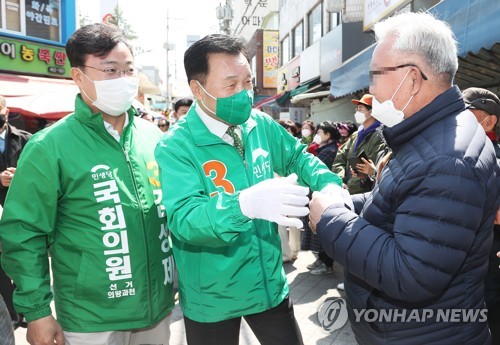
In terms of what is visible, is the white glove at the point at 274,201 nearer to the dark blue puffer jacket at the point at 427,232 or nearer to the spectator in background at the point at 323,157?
the dark blue puffer jacket at the point at 427,232

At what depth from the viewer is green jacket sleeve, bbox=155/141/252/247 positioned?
1.44 meters

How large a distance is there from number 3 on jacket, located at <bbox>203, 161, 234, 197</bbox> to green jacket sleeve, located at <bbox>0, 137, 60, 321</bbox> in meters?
0.66

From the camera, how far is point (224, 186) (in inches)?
71.8

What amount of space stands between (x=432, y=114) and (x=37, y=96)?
9092mm

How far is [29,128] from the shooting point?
9.81 meters

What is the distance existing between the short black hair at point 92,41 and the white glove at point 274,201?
1112mm

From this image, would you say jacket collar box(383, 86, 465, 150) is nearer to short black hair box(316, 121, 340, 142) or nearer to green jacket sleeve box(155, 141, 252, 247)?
green jacket sleeve box(155, 141, 252, 247)

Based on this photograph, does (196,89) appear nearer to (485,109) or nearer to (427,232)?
(427,232)

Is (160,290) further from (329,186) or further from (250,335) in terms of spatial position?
(250,335)

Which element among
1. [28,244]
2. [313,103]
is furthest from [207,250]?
[313,103]

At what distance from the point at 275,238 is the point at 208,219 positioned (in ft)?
2.11

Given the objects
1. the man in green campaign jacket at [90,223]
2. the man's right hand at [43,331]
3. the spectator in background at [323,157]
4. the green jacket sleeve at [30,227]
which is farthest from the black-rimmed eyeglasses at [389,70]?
the spectator in background at [323,157]

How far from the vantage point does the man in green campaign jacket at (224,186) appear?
1792 mm

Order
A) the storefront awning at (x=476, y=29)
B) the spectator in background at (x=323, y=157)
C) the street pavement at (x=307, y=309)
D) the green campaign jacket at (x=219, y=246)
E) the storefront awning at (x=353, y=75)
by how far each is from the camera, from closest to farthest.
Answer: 1. the green campaign jacket at (x=219, y=246)
2. the storefront awning at (x=476, y=29)
3. the street pavement at (x=307, y=309)
4. the spectator in background at (x=323, y=157)
5. the storefront awning at (x=353, y=75)
